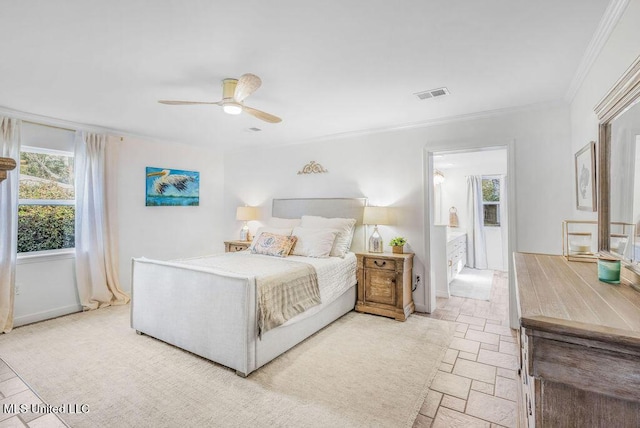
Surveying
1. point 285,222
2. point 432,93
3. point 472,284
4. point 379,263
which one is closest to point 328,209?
point 285,222

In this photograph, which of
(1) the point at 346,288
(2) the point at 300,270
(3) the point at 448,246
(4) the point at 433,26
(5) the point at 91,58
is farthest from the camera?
(3) the point at 448,246

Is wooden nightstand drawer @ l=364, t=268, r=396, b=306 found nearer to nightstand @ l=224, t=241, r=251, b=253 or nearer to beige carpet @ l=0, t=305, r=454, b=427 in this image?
beige carpet @ l=0, t=305, r=454, b=427

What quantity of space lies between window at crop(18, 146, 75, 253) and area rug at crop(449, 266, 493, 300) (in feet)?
18.0

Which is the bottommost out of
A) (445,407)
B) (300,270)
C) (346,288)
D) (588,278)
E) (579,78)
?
(445,407)

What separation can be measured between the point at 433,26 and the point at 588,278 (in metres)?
1.60

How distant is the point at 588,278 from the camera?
135cm

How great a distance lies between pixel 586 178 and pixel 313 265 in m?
2.43

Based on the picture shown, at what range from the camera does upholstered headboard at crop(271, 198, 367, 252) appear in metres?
4.21

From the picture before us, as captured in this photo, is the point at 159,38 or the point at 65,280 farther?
the point at 65,280

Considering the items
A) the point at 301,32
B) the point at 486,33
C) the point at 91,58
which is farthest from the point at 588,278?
the point at 91,58

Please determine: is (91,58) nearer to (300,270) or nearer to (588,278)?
(300,270)

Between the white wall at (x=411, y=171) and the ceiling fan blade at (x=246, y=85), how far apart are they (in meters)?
2.21
